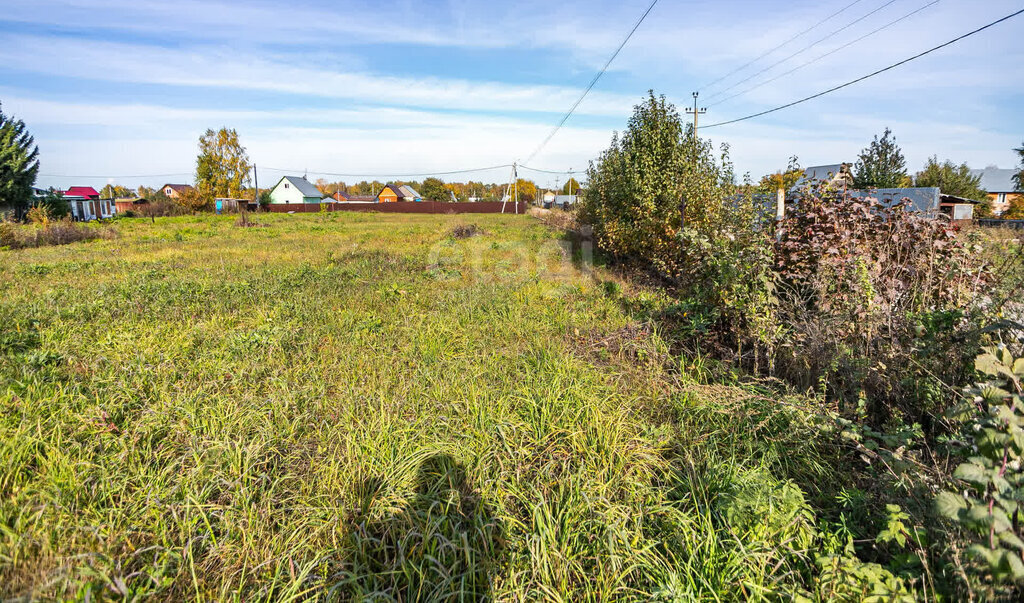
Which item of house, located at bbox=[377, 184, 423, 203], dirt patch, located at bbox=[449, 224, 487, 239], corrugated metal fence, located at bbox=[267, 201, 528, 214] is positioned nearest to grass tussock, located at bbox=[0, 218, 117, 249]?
dirt patch, located at bbox=[449, 224, 487, 239]

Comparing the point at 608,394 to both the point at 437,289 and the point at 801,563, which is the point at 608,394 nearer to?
the point at 801,563

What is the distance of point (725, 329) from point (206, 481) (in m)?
4.71

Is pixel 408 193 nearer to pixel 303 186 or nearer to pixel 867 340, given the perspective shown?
pixel 303 186

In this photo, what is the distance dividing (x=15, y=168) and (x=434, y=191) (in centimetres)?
6177

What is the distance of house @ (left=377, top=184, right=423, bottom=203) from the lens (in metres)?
82.9

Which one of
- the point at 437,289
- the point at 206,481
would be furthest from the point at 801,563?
the point at 437,289

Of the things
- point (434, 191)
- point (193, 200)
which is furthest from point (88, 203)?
point (434, 191)

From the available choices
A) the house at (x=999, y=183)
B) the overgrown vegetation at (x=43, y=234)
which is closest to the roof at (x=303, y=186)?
the overgrown vegetation at (x=43, y=234)

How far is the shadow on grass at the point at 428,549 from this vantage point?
2.20 metres

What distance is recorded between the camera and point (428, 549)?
7.88ft

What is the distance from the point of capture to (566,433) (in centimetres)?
325

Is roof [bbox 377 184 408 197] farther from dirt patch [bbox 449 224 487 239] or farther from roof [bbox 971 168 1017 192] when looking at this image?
roof [bbox 971 168 1017 192]

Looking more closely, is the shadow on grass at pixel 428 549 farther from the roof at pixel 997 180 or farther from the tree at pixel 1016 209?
the roof at pixel 997 180

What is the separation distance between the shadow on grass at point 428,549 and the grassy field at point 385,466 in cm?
1
